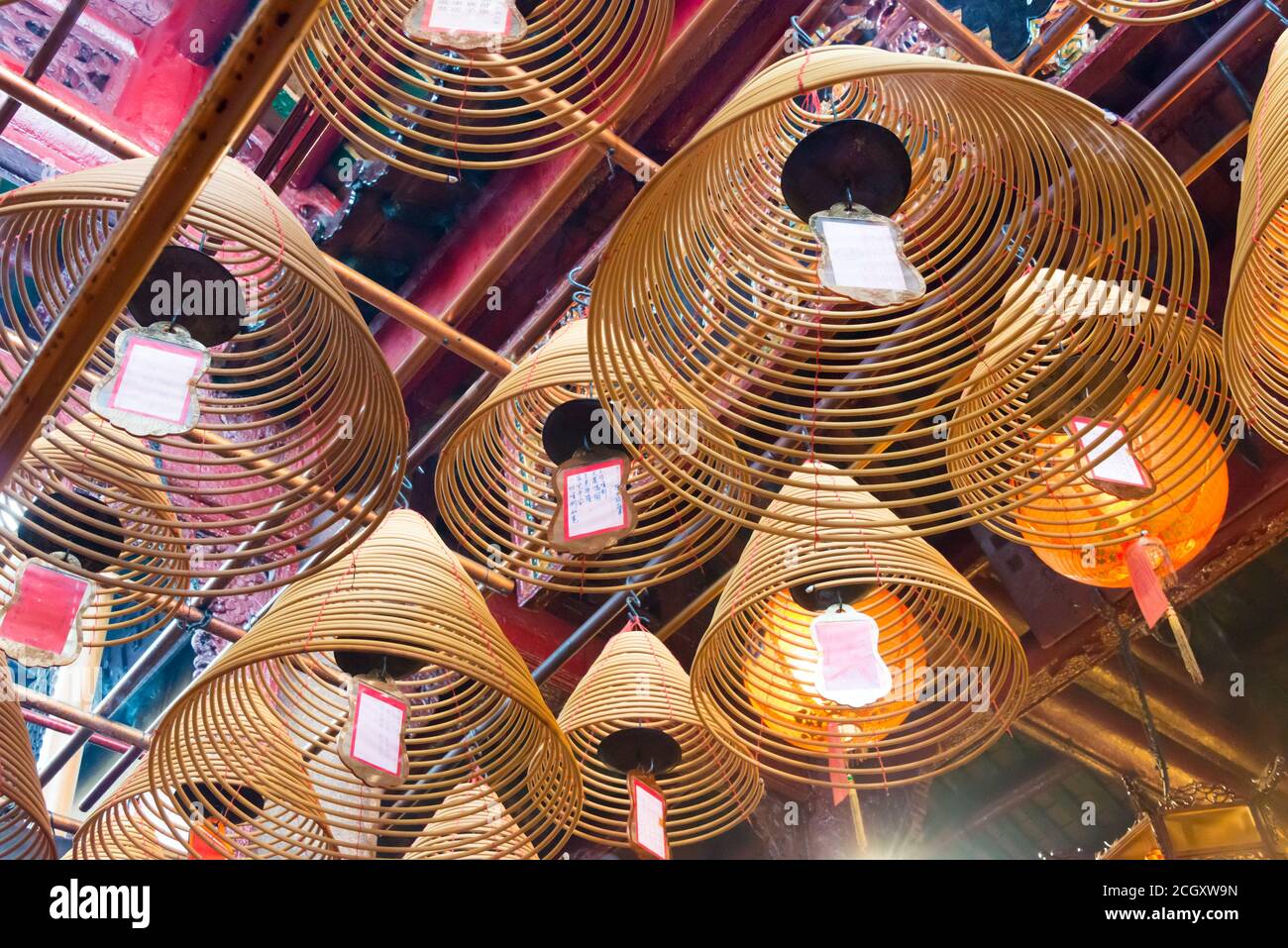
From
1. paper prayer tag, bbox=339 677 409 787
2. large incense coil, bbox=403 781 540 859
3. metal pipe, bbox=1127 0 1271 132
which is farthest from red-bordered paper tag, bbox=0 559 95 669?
metal pipe, bbox=1127 0 1271 132

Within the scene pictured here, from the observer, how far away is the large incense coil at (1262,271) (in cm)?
229

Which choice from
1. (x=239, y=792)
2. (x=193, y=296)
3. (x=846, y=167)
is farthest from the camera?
(x=239, y=792)

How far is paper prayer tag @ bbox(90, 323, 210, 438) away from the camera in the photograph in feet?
7.88

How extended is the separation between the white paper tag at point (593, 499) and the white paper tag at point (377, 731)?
632mm

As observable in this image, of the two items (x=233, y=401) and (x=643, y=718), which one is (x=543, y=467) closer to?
(x=643, y=718)

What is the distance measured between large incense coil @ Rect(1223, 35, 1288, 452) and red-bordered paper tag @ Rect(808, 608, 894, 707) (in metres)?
0.92

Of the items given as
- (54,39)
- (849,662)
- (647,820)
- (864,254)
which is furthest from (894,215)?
(54,39)

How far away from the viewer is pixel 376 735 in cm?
296

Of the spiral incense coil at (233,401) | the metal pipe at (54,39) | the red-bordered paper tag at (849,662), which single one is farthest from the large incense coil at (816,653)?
the metal pipe at (54,39)

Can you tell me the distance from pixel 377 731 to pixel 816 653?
1041 mm

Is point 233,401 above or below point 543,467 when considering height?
below

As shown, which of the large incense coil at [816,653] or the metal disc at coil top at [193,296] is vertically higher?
the metal disc at coil top at [193,296]

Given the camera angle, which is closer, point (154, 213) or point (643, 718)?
point (154, 213)

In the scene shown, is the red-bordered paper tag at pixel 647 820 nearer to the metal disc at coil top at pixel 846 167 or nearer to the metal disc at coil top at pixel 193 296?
the metal disc at coil top at pixel 193 296
